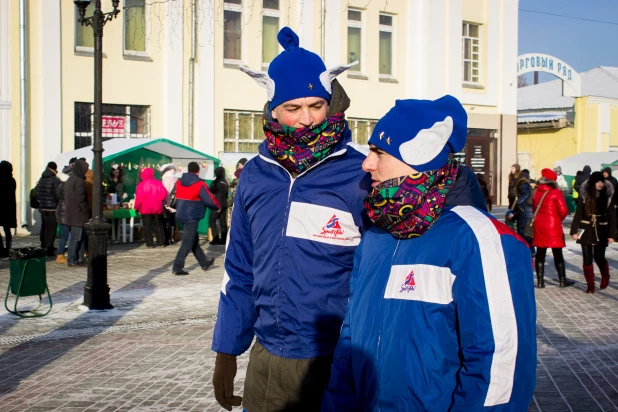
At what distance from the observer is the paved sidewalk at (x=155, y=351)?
20.1ft

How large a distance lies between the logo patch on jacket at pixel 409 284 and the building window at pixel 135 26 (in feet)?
68.1

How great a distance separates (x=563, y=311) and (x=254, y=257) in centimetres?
762

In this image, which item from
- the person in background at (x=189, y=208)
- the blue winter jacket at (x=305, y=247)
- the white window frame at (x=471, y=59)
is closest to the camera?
the blue winter jacket at (x=305, y=247)

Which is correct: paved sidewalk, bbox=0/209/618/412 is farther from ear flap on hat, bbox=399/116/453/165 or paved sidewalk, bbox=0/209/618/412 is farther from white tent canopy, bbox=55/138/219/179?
white tent canopy, bbox=55/138/219/179

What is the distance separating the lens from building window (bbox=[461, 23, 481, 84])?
30.1 m

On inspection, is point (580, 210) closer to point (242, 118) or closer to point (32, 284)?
point (32, 284)

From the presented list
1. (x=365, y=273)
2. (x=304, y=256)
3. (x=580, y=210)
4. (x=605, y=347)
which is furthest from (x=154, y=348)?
(x=580, y=210)

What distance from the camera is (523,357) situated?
2.25 meters

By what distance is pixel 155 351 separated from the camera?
25.4ft

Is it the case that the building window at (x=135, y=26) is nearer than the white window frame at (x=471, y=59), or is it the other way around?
the building window at (x=135, y=26)

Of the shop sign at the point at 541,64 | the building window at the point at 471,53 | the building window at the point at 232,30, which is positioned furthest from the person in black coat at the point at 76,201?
the shop sign at the point at 541,64

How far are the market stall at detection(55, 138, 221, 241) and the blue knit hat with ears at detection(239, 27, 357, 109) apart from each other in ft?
46.7

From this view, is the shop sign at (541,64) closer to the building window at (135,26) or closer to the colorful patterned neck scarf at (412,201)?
the building window at (135,26)

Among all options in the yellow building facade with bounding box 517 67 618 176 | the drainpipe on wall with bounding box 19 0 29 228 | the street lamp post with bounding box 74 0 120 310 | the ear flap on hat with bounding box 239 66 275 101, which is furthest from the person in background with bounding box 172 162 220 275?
the yellow building facade with bounding box 517 67 618 176
